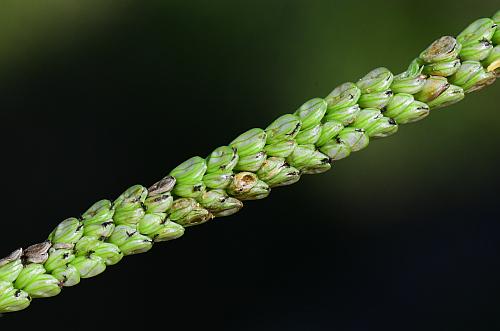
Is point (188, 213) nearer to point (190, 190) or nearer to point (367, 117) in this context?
point (190, 190)

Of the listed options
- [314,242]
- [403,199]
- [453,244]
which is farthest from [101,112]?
[453,244]

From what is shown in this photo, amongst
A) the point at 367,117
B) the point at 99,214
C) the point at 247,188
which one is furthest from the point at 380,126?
the point at 99,214

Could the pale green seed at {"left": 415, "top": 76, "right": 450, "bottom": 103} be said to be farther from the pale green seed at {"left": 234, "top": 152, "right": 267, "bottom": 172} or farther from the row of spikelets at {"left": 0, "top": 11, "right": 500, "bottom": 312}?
the pale green seed at {"left": 234, "top": 152, "right": 267, "bottom": 172}

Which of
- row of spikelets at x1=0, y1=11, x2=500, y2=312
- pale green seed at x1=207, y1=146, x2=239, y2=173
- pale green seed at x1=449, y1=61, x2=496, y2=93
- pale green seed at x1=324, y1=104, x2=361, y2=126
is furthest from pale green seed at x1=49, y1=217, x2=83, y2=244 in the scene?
pale green seed at x1=449, y1=61, x2=496, y2=93

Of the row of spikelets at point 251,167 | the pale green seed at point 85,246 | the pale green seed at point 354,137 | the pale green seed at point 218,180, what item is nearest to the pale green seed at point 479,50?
the row of spikelets at point 251,167

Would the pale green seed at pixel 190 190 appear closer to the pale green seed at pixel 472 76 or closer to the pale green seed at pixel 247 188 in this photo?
the pale green seed at pixel 247 188
